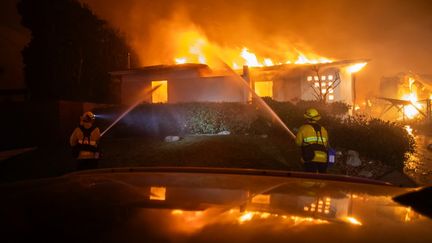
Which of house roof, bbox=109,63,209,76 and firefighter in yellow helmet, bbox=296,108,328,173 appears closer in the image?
firefighter in yellow helmet, bbox=296,108,328,173

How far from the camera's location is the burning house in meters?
19.5

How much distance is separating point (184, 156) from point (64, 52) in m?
20.2

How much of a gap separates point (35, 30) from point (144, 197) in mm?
28022

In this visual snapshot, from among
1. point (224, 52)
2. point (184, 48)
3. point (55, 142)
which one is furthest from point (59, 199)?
point (184, 48)

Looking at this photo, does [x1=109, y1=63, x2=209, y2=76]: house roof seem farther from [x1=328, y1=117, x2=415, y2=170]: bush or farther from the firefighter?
the firefighter

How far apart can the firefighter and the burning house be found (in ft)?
42.0

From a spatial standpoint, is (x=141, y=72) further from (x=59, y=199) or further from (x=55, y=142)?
(x=59, y=199)

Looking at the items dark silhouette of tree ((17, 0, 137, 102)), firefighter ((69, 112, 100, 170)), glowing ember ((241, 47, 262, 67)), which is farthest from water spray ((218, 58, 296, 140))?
dark silhouette of tree ((17, 0, 137, 102))

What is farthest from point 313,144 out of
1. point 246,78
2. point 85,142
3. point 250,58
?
point 250,58

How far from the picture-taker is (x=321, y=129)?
645 cm

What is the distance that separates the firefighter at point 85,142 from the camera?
6969 mm

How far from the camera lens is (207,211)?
6.79ft

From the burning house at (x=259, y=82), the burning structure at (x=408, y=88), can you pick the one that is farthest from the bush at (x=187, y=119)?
the burning structure at (x=408, y=88)

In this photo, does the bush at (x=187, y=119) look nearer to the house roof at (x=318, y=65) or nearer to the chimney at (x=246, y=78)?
the chimney at (x=246, y=78)
